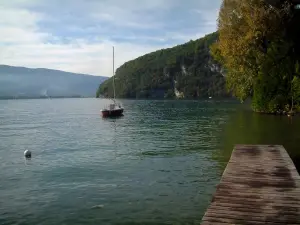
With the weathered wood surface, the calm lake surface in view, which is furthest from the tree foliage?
the weathered wood surface

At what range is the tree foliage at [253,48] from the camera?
4306 centimetres

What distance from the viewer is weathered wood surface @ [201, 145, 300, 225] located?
10320 millimetres

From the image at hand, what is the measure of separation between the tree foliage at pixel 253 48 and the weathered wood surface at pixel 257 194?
1996 cm

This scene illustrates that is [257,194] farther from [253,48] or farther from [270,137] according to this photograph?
[253,48]

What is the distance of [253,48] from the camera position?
47.8 metres

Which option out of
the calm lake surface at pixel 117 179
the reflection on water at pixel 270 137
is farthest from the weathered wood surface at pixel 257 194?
the reflection on water at pixel 270 137

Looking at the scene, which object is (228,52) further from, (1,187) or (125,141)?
(1,187)

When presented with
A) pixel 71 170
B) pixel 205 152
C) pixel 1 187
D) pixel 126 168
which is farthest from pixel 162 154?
pixel 1 187

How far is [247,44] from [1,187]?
36883 millimetres

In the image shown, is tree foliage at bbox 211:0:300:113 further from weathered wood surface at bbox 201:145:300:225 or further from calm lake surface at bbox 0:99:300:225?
weathered wood surface at bbox 201:145:300:225

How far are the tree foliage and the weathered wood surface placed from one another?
20.0 metres

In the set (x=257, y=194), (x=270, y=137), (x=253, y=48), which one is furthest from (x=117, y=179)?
(x=253, y=48)

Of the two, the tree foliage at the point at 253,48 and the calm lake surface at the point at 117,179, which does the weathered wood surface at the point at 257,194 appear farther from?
the tree foliage at the point at 253,48

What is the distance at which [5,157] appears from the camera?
30219 millimetres
